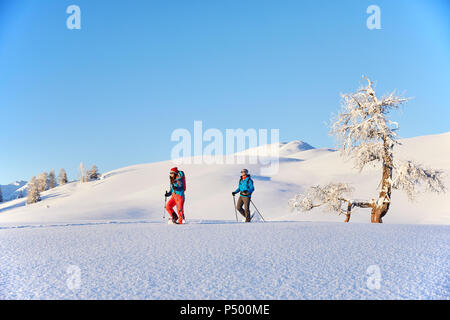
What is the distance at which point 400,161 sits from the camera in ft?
51.0

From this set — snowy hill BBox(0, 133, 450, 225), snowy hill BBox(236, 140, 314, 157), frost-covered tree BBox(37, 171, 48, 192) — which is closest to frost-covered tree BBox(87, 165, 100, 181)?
frost-covered tree BBox(37, 171, 48, 192)

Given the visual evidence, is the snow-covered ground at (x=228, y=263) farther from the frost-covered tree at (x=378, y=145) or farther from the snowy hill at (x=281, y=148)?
the snowy hill at (x=281, y=148)

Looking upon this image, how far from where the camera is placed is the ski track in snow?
422 cm

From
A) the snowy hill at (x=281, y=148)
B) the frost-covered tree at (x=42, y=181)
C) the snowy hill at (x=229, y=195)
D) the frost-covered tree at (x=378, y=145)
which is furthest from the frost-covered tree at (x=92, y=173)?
the frost-covered tree at (x=378, y=145)

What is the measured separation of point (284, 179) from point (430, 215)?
2456 cm

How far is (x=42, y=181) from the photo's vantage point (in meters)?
104

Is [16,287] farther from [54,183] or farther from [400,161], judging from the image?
[54,183]

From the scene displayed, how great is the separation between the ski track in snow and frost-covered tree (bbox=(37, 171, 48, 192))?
106 metres

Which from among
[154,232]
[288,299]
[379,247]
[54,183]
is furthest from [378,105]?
[54,183]

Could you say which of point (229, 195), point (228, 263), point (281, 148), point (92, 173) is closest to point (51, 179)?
point (92, 173)

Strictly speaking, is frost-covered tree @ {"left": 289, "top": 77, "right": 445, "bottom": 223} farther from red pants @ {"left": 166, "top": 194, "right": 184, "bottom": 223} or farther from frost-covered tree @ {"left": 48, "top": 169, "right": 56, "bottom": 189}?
frost-covered tree @ {"left": 48, "top": 169, "right": 56, "bottom": 189}

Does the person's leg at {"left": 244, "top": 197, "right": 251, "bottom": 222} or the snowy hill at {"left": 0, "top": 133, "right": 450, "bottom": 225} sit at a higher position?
the person's leg at {"left": 244, "top": 197, "right": 251, "bottom": 222}

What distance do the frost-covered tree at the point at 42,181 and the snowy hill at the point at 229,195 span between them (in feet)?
177

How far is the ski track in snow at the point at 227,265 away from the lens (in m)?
4.22
